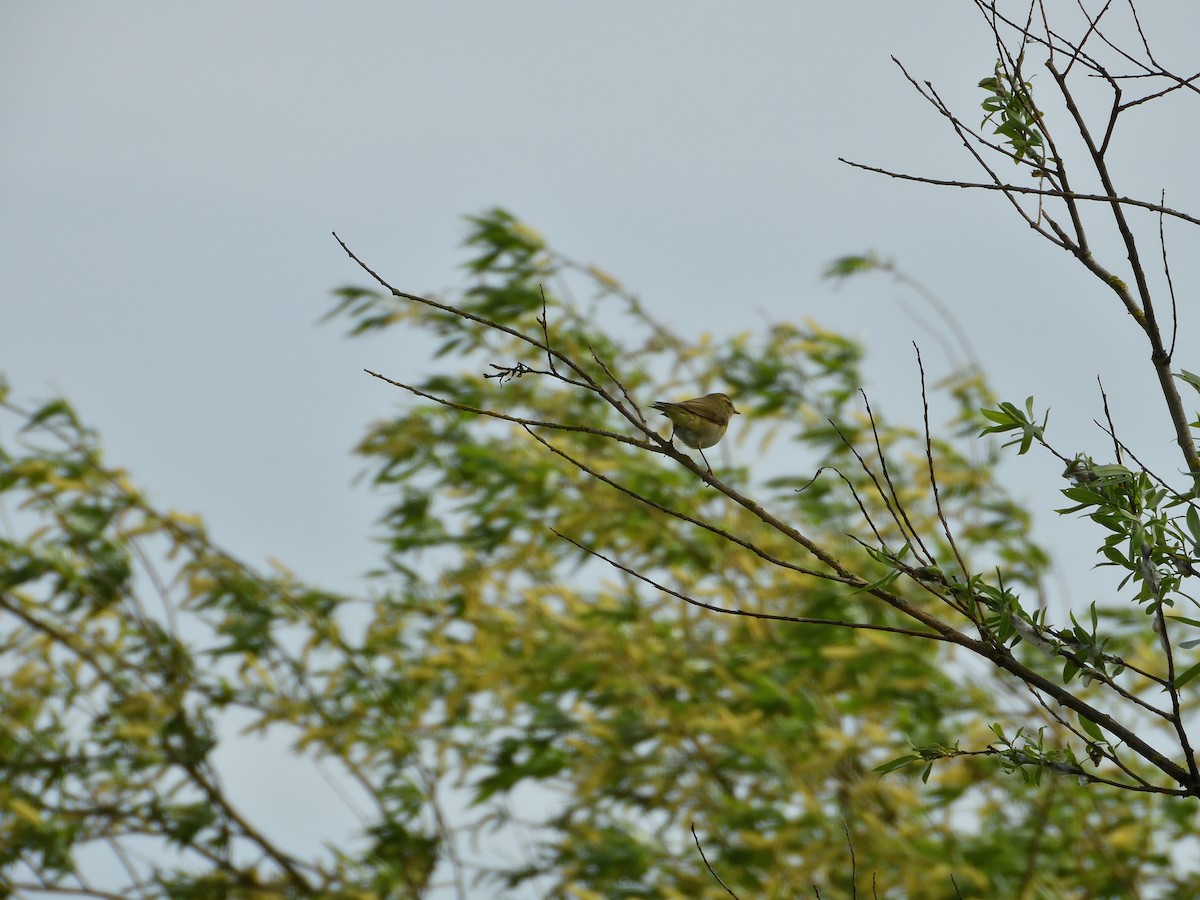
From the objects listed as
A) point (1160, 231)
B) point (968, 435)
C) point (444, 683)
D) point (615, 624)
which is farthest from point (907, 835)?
point (1160, 231)

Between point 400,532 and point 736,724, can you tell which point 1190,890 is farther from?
point 400,532

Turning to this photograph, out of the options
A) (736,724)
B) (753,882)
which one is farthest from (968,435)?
(753,882)

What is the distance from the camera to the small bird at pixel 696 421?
11.2ft

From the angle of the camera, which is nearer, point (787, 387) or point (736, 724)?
point (736, 724)

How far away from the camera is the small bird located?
3.40 m

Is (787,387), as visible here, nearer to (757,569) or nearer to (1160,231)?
(757,569)

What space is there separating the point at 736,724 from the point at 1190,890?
1.97 metres

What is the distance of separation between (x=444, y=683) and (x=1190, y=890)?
11.8 feet

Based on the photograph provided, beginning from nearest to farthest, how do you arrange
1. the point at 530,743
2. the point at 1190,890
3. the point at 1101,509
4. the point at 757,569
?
the point at 1101,509
the point at 1190,890
the point at 530,743
the point at 757,569

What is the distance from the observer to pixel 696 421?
343cm

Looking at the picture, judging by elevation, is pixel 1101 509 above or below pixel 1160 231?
below

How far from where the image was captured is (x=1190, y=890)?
17.0ft

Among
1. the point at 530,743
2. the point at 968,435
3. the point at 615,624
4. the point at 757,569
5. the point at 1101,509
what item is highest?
the point at 968,435

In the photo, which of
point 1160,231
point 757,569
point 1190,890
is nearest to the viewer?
point 1160,231
